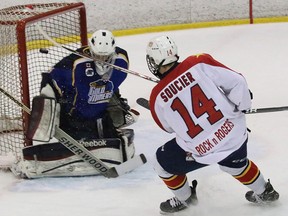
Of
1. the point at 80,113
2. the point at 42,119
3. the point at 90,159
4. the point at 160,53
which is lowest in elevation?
the point at 90,159

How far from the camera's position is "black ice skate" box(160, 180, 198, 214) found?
2.78 metres

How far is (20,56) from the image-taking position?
10.6ft

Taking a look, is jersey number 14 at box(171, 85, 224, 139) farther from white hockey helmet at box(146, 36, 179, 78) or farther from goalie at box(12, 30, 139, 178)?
goalie at box(12, 30, 139, 178)

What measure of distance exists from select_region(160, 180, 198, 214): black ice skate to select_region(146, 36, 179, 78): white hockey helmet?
1.83 ft

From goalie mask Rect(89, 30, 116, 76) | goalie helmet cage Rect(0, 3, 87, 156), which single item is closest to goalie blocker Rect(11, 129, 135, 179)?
goalie helmet cage Rect(0, 3, 87, 156)

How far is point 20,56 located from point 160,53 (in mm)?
968

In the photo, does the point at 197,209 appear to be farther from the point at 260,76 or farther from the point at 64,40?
the point at 260,76

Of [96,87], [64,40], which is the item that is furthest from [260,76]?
[96,87]

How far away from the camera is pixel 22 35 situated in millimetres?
3197

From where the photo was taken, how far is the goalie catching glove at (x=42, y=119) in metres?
2.98

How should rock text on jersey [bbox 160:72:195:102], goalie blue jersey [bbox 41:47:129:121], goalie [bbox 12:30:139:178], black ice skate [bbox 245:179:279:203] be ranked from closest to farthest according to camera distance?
rock text on jersey [bbox 160:72:195:102], black ice skate [bbox 245:179:279:203], goalie [bbox 12:30:139:178], goalie blue jersey [bbox 41:47:129:121]

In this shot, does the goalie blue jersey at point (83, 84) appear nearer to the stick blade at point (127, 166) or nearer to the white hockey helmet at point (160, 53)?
the stick blade at point (127, 166)

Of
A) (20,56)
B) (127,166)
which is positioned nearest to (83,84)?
(20,56)

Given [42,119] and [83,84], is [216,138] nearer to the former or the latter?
[42,119]
